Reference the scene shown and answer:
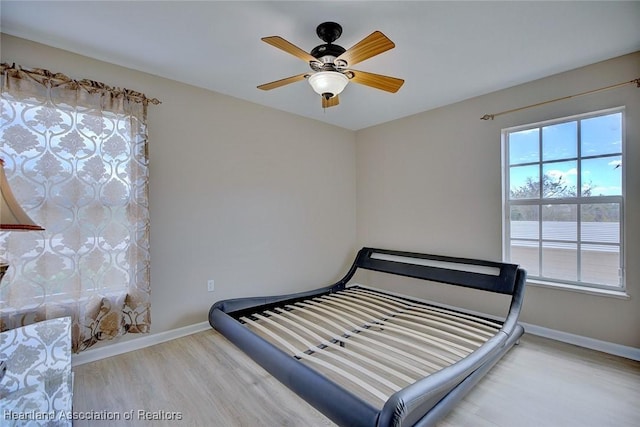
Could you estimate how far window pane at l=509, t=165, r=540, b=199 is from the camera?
9.43 ft

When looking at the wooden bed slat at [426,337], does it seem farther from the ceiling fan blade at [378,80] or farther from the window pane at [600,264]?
the ceiling fan blade at [378,80]

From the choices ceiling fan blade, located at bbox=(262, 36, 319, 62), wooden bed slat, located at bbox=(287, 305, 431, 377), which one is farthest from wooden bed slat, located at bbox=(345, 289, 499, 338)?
ceiling fan blade, located at bbox=(262, 36, 319, 62)

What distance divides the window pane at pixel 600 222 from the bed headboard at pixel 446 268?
0.68 m

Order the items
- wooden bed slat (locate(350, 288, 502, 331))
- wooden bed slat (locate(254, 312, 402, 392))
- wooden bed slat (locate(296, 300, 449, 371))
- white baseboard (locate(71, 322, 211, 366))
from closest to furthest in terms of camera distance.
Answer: wooden bed slat (locate(254, 312, 402, 392)) → wooden bed slat (locate(296, 300, 449, 371)) → white baseboard (locate(71, 322, 211, 366)) → wooden bed slat (locate(350, 288, 502, 331))

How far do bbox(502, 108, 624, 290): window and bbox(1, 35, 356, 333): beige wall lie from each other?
2.18 metres

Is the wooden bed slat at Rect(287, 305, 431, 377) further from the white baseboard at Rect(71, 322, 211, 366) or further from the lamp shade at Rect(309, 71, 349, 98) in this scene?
the lamp shade at Rect(309, 71, 349, 98)

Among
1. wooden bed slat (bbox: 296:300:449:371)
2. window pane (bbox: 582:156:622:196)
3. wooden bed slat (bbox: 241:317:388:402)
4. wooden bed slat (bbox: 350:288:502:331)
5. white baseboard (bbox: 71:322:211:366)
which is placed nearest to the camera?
wooden bed slat (bbox: 241:317:388:402)

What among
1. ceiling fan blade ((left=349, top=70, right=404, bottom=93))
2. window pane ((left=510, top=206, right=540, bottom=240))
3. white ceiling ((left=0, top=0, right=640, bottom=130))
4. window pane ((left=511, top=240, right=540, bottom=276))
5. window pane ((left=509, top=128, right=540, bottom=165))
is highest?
white ceiling ((left=0, top=0, right=640, bottom=130))

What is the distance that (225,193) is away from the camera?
3070 millimetres

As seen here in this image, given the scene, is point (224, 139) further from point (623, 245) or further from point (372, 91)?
point (623, 245)

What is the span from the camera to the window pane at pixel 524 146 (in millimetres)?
2870

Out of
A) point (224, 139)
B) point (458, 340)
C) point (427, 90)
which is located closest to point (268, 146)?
point (224, 139)

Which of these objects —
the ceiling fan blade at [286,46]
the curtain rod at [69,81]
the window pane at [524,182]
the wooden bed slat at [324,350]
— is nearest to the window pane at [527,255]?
the window pane at [524,182]

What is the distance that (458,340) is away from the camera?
2336 mm
